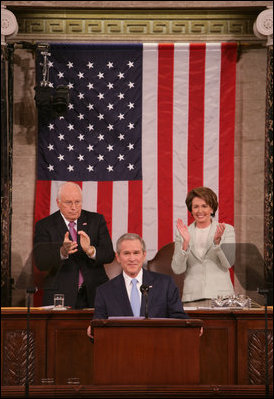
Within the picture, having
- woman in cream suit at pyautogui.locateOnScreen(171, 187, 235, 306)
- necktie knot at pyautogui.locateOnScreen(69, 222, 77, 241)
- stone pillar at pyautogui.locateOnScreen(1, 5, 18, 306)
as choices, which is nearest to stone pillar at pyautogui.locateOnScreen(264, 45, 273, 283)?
woman in cream suit at pyautogui.locateOnScreen(171, 187, 235, 306)

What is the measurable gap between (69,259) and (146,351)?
2911mm

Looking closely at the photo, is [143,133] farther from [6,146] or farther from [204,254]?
[204,254]

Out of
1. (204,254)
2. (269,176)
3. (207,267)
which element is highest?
(269,176)

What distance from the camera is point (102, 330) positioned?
4.67 metres

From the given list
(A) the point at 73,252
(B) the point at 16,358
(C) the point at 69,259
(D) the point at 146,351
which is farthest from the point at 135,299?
(C) the point at 69,259

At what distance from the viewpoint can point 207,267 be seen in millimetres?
6730

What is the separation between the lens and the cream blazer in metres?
6.67

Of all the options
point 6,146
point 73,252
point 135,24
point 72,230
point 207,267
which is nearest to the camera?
point 207,267

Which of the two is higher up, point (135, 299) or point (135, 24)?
point (135, 24)

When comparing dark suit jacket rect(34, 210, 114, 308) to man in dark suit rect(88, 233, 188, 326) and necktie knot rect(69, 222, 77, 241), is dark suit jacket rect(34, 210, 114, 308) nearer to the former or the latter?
necktie knot rect(69, 222, 77, 241)

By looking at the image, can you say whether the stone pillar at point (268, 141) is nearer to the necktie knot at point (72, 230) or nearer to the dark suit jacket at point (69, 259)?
the dark suit jacket at point (69, 259)

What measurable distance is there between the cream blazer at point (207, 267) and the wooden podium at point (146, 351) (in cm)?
196

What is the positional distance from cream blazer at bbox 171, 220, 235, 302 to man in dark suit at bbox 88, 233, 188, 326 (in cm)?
104

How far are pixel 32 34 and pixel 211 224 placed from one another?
4.32 meters
